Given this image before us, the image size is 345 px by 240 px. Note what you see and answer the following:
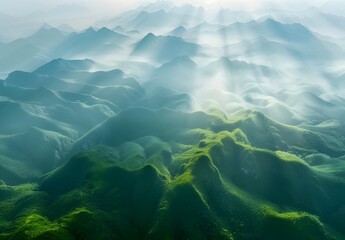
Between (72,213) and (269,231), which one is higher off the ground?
(72,213)

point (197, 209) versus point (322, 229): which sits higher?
point (197, 209)

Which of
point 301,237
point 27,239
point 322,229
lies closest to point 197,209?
point 301,237

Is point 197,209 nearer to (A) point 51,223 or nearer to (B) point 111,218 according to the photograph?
(B) point 111,218

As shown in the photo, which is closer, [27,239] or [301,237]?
[27,239]

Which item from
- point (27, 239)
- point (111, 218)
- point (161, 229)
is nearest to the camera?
point (27, 239)

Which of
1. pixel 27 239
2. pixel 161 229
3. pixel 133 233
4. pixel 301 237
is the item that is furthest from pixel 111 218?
pixel 301 237

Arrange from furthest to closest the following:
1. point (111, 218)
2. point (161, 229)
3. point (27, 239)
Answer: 1. point (111, 218)
2. point (161, 229)
3. point (27, 239)

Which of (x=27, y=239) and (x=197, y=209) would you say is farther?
(x=197, y=209)

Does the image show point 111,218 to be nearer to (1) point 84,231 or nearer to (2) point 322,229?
(1) point 84,231
